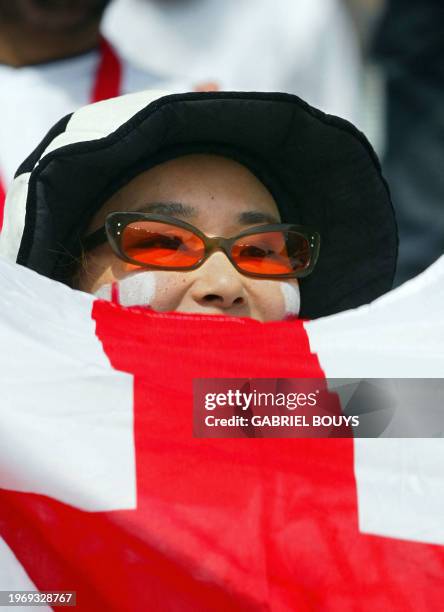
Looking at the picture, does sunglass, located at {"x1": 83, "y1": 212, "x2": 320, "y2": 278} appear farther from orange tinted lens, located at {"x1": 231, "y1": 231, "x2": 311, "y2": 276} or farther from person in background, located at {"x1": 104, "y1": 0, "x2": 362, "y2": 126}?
person in background, located at {"x1": 104, "y1": 0, "x2": 362, "y2": 126}

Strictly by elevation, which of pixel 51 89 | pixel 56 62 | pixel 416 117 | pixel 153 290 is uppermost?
pixel 416 117

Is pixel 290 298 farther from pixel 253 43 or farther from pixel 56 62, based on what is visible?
pixel 253 43

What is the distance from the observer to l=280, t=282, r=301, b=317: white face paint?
2018mm

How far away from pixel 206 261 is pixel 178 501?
0.60 m

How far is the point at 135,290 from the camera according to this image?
190cm

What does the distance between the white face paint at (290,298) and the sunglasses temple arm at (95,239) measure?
280mm

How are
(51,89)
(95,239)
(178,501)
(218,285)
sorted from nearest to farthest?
(178,501), (218,285), (95,239), (51,89)

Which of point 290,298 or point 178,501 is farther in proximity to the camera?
point 290,298

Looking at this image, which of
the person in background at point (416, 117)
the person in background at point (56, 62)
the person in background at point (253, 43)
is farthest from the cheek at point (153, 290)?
the person in background at point (416, 117)

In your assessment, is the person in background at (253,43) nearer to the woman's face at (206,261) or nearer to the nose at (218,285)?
the woman's face at (206,261)

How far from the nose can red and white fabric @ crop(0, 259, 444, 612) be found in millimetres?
346

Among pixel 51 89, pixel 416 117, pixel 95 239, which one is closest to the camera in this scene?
pixel 95 239

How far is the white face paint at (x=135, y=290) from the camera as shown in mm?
1889

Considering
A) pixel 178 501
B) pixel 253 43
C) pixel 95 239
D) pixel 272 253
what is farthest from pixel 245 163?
pixel 253 43
